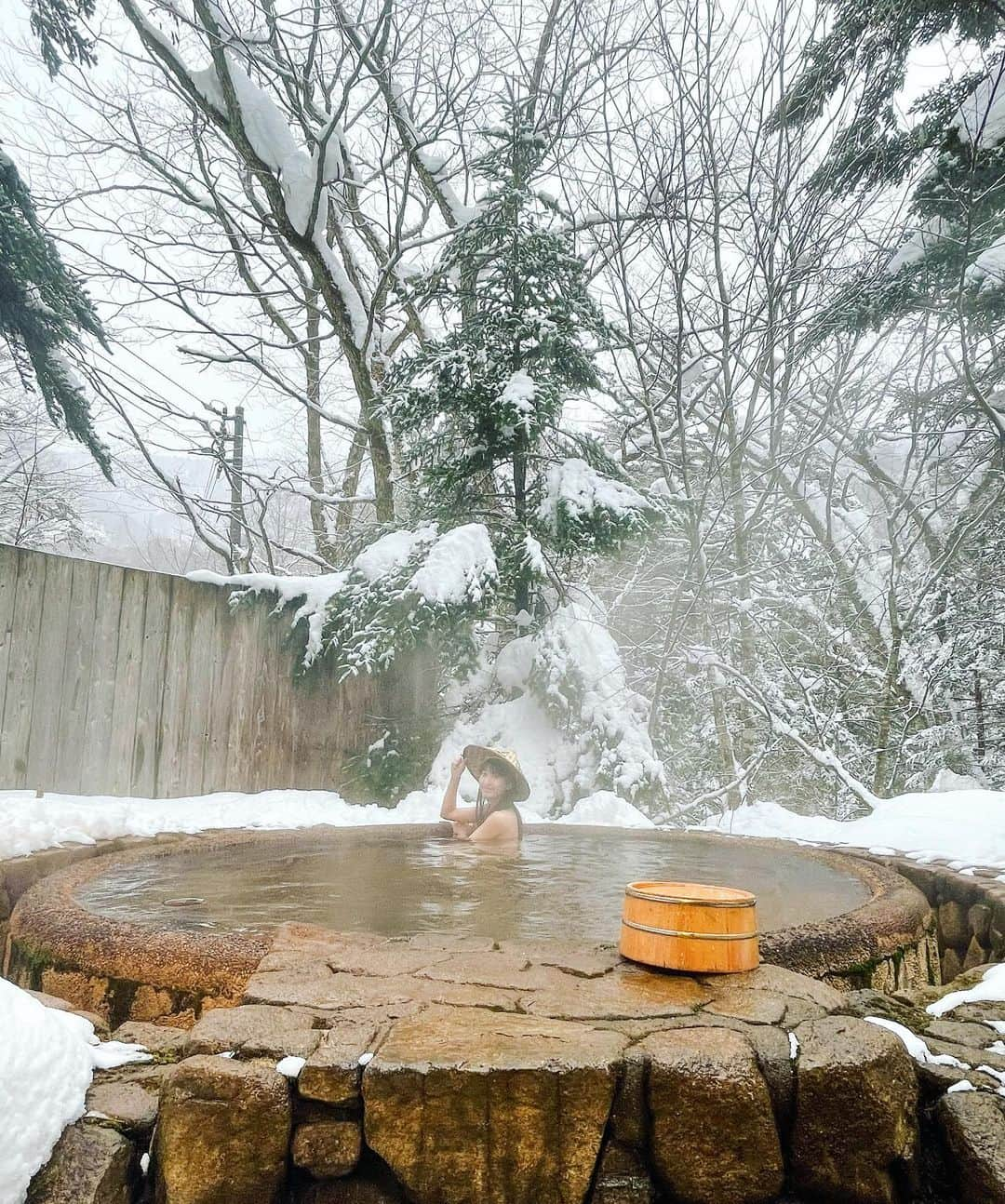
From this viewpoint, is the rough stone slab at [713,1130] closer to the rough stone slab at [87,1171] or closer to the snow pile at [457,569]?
the rough stone slab at [87,1171]

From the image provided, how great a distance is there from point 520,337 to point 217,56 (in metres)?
3.15

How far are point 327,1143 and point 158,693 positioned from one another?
14.0 ft

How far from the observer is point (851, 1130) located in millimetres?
1437

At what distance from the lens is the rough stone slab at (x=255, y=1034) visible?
4.81 ft

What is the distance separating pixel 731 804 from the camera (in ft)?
24.7

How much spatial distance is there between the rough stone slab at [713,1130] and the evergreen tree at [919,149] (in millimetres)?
4970

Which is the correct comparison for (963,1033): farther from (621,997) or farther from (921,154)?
(921,154)

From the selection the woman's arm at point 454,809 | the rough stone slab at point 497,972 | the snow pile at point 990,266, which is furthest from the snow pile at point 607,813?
the snow pile at point 990,266

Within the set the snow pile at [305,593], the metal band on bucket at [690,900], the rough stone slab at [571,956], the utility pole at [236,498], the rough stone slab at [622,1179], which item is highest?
the utility pole at [236,498]

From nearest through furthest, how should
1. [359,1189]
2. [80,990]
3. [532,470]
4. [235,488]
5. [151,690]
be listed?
[359,1189] → [80,990] → [151,690] → [532,470] → [235,488]

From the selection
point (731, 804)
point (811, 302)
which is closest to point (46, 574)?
point (811, 302)

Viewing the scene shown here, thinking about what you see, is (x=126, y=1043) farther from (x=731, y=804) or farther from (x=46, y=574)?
(x=731, y=804)

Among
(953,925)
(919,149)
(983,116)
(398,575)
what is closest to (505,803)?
(398,575)

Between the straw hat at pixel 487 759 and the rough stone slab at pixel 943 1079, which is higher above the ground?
the straw hat at pixel 487 759
